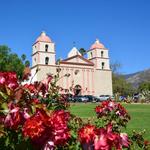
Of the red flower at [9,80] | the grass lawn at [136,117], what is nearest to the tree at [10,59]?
the grass lawn at [136,117]

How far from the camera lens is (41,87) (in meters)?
4.20

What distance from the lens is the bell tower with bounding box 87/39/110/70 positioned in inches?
3265

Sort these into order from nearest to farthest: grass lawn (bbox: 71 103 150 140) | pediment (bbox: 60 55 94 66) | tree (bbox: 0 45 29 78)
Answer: grass lawn (bbox: 71 103 150 140), tree (bbox: 0 45 29 78), pediment (bbox: 60 55 94 66)

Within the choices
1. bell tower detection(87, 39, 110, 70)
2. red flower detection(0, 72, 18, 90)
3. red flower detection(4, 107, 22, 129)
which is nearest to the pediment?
bell tower detection(87, 39, 110, 70)

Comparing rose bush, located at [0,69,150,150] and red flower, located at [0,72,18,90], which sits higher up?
red flower, located at [0,72,18,90]

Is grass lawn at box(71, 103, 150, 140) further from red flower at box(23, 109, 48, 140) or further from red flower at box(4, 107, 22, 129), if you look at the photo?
red flower at box(23, 109, 48, 140)

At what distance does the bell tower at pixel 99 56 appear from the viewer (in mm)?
82938

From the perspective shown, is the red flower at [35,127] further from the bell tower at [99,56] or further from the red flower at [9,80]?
the bell tower at [99,56]

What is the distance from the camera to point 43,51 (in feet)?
254

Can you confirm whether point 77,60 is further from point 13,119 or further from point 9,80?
point 13,119

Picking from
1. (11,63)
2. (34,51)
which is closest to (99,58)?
(34,51)

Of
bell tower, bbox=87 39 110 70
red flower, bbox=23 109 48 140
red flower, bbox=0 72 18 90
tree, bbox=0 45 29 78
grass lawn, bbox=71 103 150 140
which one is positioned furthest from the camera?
bell tower, bbox=87 39 110 70

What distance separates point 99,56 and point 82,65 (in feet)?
14.6

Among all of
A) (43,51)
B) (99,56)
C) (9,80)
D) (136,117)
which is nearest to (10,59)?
(43,51)
